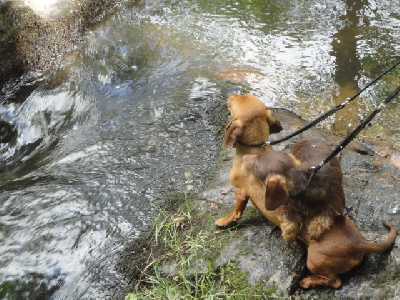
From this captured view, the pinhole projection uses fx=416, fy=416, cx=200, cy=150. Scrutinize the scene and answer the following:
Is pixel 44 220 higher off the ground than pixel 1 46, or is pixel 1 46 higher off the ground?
pixel 1 46

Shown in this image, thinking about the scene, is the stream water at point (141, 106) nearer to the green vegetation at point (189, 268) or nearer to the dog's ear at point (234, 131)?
the green vegetation at point (189, 268)

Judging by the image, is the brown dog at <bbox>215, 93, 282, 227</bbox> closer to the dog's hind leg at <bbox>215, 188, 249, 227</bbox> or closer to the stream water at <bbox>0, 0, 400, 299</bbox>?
the dog's hind leg at <bbox>215, 188, 249, 227</bbox>

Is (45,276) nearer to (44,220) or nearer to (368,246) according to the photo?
(44,220)

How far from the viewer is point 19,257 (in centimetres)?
430

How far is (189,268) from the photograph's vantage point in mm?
3707

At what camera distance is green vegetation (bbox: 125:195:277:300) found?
135 inches

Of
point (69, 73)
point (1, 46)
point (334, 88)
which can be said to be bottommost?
point (334, 88)

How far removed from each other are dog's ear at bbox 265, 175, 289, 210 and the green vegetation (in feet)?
2.39

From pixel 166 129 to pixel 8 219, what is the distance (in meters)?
2.40

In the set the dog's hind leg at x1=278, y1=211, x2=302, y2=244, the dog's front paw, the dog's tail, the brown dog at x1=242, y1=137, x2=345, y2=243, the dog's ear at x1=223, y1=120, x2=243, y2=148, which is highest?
the dog's ear at x1=223, y1=120, x2=243, y2=148

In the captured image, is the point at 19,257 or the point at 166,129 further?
the point at 166,129

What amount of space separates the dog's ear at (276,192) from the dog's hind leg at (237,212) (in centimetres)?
65

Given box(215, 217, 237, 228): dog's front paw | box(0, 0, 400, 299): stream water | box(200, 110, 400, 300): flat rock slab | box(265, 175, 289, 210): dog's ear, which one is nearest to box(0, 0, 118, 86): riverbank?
box(0, 0, 400, 299): stream water

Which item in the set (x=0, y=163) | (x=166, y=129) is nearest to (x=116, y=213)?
(x=166, y=129)
